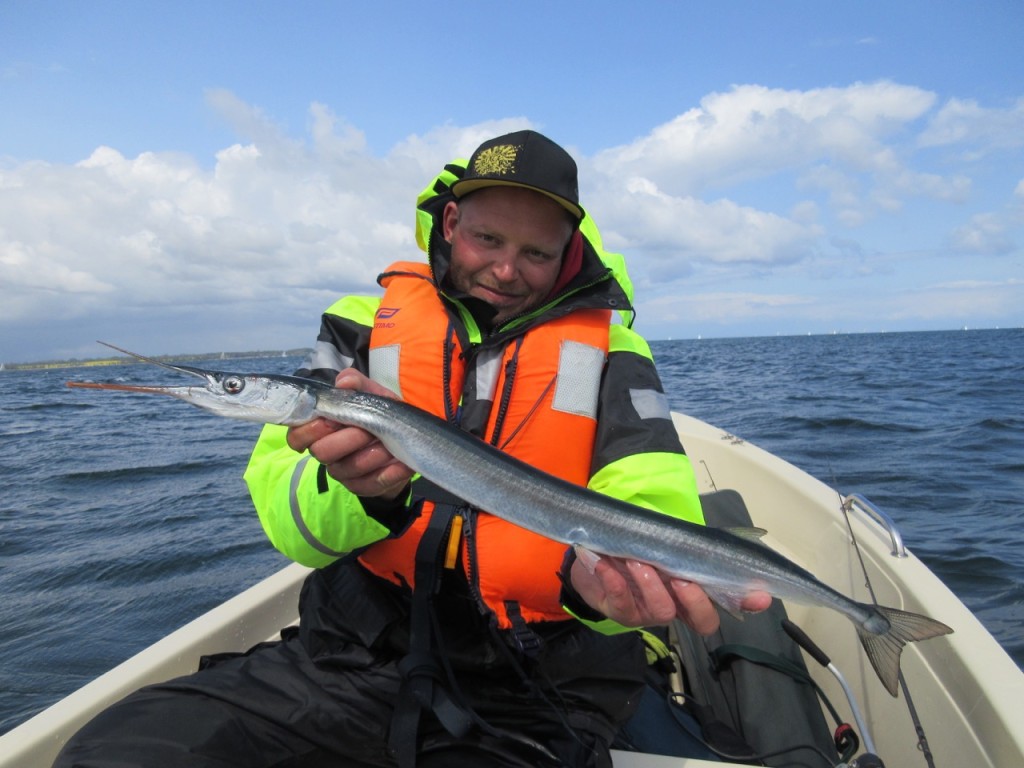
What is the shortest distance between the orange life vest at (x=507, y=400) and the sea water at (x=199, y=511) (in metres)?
1.48

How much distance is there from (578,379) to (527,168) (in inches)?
42.1

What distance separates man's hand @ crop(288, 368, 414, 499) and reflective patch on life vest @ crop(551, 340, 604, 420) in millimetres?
965

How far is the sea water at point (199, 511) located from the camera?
6.44 metres

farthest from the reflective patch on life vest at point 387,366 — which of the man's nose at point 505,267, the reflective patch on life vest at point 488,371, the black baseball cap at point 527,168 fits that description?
the black baseball cap at point 527,168

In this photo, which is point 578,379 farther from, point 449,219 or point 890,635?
point 890,635

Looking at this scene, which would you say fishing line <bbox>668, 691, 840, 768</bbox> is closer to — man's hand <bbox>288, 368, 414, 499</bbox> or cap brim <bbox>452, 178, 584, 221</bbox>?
man's hand <bbox>288, 368, 414, 499</bbox>

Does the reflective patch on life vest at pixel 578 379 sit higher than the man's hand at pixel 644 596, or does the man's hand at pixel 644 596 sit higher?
the reflective patch on life vest at pixel 578 379

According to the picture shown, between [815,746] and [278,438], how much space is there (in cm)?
335

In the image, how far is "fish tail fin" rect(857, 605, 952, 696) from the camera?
2559 mm

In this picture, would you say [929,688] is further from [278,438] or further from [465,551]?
[278,438]

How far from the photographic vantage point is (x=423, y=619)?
270 centimetres

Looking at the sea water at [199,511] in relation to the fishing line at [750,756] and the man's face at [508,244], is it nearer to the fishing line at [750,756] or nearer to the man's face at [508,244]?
the man's face at [508,244]

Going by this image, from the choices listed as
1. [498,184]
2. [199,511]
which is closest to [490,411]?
[498,184]

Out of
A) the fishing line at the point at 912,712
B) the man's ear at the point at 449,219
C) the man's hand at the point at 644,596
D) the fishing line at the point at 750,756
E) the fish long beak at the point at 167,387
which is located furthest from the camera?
the man's ear at the point at 449,219
